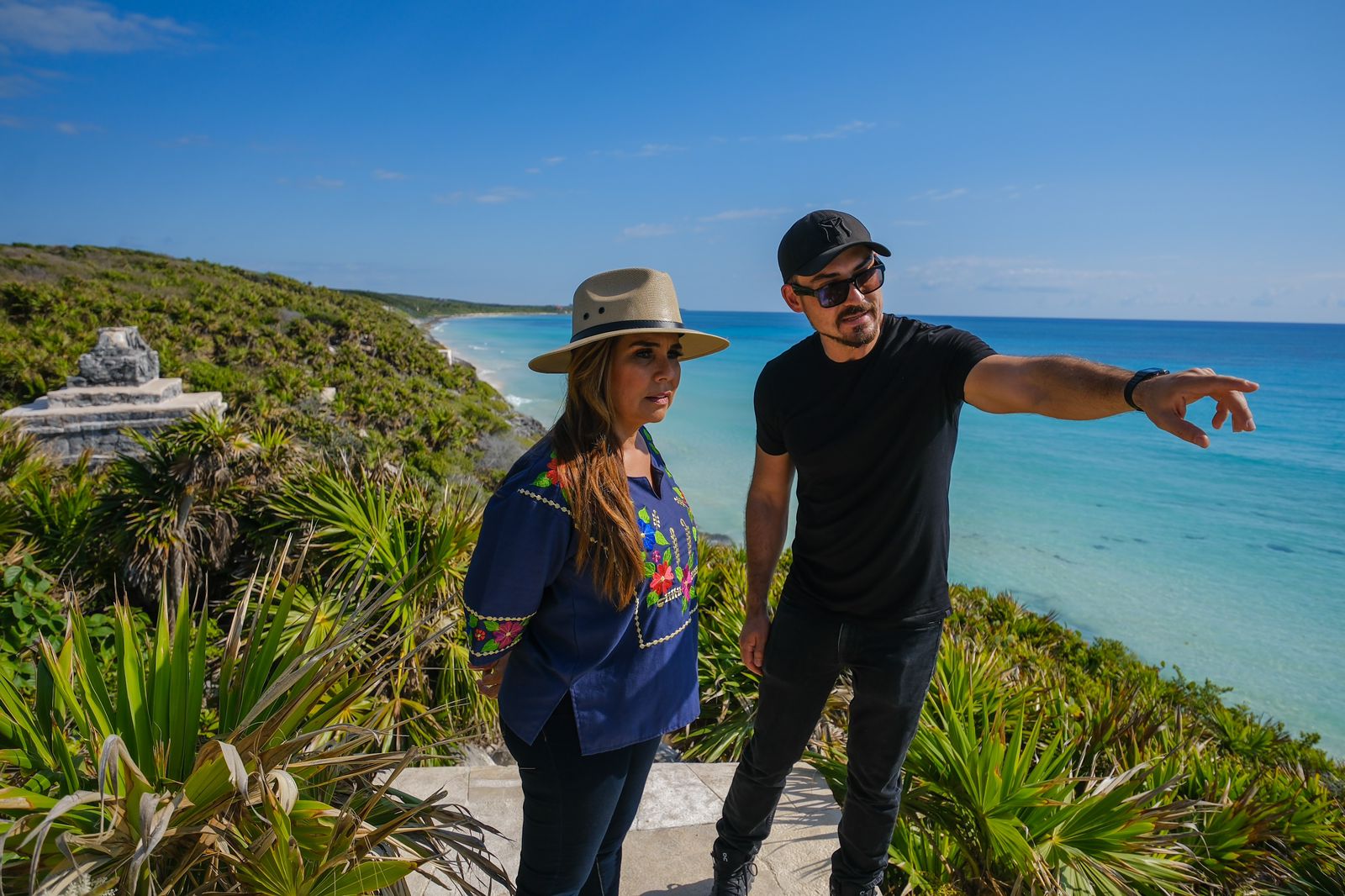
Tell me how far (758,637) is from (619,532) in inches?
43.7

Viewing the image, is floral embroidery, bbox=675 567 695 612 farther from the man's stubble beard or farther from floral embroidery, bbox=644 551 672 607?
the man's stubble beard

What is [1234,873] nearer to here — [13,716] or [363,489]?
[13,716]

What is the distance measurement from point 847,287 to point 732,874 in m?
2.07

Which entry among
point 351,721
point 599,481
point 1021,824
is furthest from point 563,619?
point 1021,824

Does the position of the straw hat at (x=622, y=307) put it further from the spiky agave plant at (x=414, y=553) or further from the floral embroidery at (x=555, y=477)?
the spiky agave plant at (x=414, y=553)

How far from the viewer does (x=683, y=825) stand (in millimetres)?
3143

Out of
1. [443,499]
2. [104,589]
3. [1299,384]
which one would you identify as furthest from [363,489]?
[1299,384]

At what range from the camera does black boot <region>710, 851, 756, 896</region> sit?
256 centimetres

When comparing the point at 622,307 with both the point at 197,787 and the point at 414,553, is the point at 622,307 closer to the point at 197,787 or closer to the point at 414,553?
the point at 197,787

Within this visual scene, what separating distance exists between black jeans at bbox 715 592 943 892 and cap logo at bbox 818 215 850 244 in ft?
4.04

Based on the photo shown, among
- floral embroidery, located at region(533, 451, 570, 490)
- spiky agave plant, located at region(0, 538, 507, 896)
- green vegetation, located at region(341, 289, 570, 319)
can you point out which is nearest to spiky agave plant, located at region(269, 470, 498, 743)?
spiky agave plant, located at region(0, 538, 507, 896)

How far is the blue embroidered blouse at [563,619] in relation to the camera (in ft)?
5.92

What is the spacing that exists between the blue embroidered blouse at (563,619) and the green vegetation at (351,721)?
18cm

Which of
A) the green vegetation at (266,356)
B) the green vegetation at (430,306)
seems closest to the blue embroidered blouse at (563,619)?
the green vegetation at (266,356)
